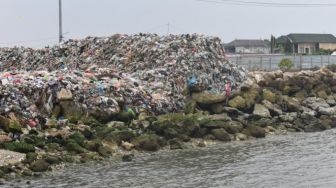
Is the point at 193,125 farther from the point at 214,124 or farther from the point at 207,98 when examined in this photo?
the point at 207,98

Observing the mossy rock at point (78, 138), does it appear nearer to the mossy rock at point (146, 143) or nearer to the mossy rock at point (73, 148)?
the mossy rock at point (73, 148)

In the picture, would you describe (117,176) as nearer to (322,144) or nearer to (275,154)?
(275,154)

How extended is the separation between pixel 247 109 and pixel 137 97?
5.73 m

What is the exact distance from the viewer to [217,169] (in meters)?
17.2

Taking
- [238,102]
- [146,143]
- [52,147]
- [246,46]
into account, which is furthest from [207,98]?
[246,46]

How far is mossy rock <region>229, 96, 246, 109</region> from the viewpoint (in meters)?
27.4

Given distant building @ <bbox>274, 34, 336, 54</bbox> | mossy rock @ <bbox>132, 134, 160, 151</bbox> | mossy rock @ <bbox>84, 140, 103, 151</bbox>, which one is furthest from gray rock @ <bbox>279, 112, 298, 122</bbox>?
distant building @ <bbox>274, 34, 336, 54</bbox>

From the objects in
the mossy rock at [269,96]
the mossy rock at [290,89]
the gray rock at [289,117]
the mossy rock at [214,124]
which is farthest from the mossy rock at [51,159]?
the mossy rock at [290,89]

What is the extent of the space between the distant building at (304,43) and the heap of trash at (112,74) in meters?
48.2

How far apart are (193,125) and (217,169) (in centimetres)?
547

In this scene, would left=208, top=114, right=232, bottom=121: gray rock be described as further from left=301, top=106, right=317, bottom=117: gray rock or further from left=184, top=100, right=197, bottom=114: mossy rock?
left=301, top=106, right=317, bottom=117: gray rock

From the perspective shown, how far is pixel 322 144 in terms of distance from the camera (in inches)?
880

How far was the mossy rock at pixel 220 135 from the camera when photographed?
75.3 ft

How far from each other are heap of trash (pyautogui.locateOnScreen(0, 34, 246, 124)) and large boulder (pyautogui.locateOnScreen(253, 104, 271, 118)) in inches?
82.5
